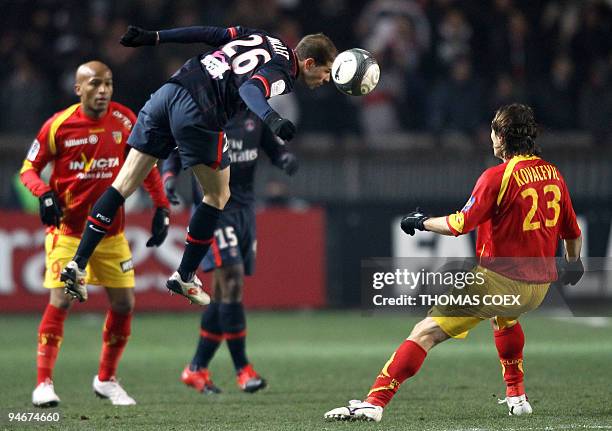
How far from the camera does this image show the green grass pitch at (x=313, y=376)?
6941mm

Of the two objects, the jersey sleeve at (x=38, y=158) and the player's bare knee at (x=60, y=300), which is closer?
the jersey sleeve at (x=38, y=158)

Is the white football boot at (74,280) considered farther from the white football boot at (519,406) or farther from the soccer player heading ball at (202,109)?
the white football boot at (519,406)

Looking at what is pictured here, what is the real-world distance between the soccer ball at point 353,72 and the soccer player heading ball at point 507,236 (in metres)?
0.92

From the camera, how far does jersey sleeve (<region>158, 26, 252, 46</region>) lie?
7294 millimetres

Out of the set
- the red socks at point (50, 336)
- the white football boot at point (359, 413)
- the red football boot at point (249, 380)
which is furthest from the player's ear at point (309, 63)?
the red football boot at point (249, 380)

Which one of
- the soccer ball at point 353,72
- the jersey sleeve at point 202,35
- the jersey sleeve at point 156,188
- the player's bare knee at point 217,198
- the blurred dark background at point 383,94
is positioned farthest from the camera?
the blurred dark background at point 383,94

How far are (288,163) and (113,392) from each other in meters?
2.35

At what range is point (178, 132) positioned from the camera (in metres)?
7.13

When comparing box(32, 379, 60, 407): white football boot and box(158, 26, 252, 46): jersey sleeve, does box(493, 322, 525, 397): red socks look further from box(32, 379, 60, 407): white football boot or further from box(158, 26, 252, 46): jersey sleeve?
box(32, 379, 60, 407): white football boot

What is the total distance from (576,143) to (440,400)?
8654mm

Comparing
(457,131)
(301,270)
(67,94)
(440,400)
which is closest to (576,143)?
(457,131)

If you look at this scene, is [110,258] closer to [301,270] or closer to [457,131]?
[301,270]

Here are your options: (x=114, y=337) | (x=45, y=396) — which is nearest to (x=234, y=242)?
(x=114, y=337)

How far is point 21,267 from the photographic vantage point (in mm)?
14422
